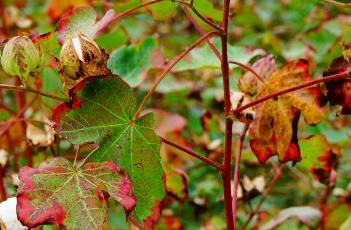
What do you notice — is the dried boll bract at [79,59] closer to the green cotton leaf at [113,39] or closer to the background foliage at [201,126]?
the background foliage at [201,126]

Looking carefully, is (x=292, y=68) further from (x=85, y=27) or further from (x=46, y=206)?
(x=46, y=206)

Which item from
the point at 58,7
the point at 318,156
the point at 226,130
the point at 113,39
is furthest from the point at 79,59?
the point at 58,7

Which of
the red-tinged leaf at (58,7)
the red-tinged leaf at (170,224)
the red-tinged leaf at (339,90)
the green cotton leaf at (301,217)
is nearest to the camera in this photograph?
the red-tinged leaf at (339,90)

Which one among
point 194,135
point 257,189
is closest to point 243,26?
point 194,135

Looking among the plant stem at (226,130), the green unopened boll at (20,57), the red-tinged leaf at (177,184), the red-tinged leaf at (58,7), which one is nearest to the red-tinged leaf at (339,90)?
the plant stem at (226,130)

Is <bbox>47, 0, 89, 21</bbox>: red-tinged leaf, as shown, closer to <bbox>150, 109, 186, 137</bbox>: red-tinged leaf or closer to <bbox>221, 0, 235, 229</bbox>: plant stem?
<bbox>150, 109, 186, 137</bbox>: red-tinged leaf

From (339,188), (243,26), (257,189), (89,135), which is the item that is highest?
(243,26)
